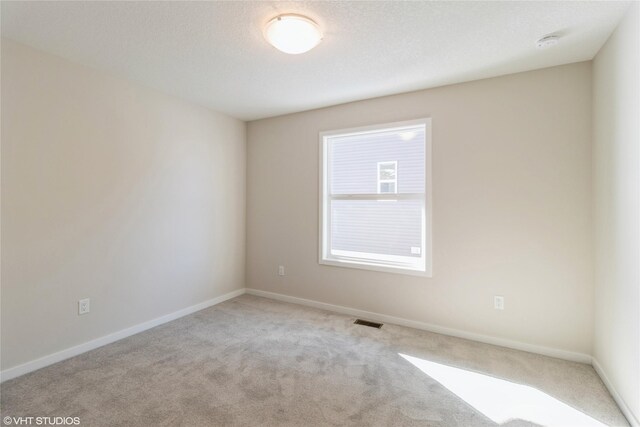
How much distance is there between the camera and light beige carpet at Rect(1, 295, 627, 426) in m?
1.80

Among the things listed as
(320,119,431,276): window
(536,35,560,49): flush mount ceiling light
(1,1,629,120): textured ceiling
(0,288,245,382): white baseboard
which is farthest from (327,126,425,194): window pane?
(0,288,245,382): white baseboard

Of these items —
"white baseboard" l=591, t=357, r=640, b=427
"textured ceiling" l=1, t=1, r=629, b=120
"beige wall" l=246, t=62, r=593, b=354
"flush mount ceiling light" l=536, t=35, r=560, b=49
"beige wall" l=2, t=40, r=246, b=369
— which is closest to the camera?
"white baseboard" l=591, t=357, r=640, b=427

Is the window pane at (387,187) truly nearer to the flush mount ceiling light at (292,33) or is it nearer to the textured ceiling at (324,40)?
the textured ceiling at (324,40)

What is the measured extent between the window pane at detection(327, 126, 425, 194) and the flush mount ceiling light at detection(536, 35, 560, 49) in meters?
1.14

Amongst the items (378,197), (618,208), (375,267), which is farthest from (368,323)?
(618,208)

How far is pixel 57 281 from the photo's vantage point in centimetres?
242

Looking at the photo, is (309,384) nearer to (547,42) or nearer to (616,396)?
(616,396)

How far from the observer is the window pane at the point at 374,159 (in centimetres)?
320

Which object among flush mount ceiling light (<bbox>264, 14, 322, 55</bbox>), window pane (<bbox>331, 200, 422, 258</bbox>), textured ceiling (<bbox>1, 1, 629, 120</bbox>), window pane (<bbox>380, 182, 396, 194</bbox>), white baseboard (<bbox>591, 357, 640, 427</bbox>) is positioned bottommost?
white baseboard (<bbox>591, 357, 640, 427</bbox>)

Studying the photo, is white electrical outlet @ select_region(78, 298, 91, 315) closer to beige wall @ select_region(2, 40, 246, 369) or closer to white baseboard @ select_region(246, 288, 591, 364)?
beige wall @ select_region(2, 40, 246, 369)

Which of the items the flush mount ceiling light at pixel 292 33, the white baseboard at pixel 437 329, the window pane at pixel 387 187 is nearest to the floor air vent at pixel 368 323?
the white baseboard at pixel 437 329

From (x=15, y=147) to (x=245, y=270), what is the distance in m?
2.76

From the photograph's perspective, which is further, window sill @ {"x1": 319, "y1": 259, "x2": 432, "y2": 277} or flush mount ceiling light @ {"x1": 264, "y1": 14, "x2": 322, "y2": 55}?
window sill @ {"x1": 319, "y1": 259, "x2": 432, "y2": 277}

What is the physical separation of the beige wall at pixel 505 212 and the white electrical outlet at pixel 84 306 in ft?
7.97
